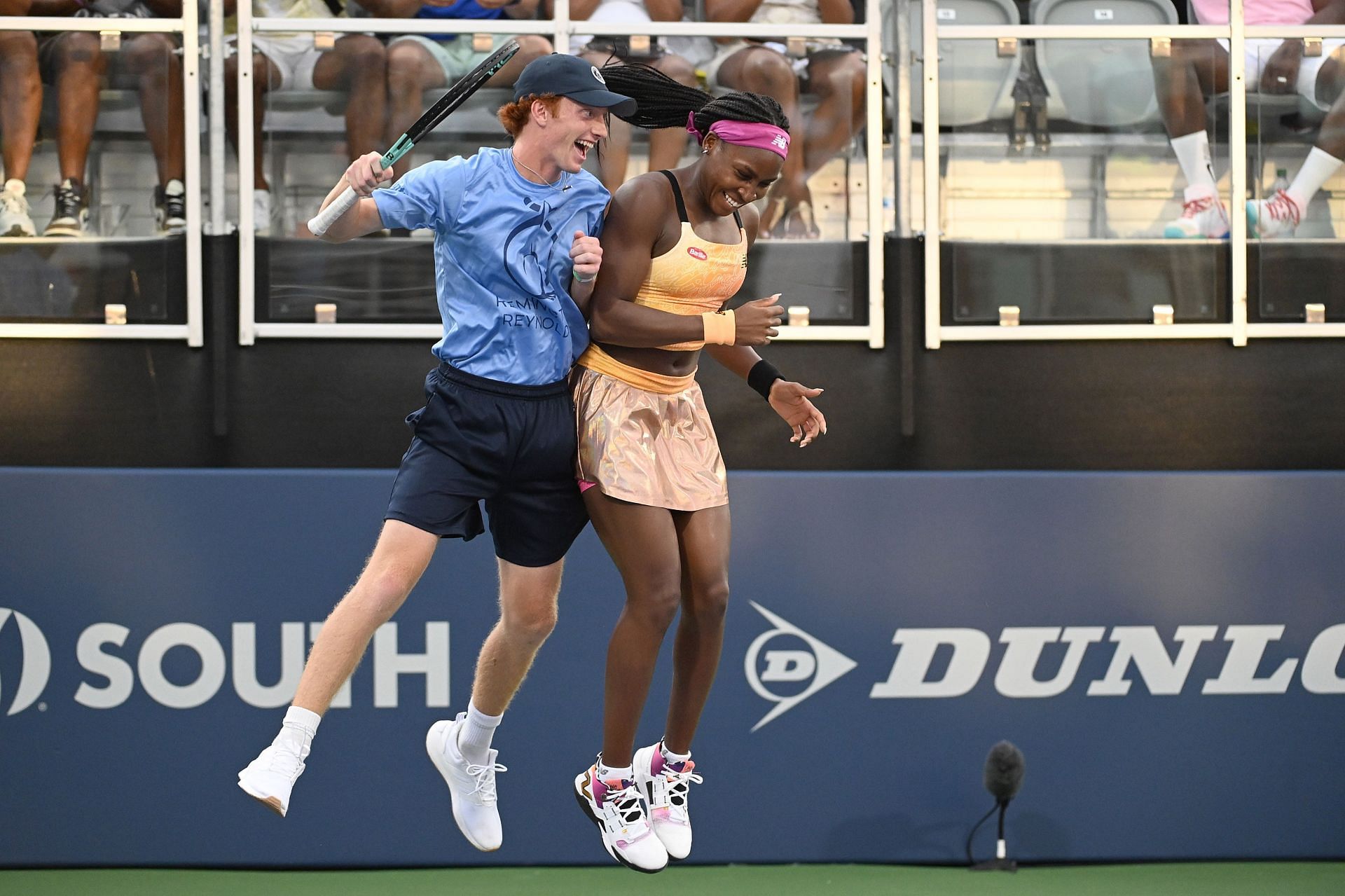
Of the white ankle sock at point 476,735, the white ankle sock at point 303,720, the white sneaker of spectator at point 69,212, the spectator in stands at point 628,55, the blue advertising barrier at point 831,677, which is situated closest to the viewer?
the white ankle sock at point 303,720

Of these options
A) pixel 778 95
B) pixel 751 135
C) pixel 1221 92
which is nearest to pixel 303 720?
pixel 751 135

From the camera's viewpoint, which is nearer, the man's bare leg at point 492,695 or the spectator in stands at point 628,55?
the man's bare leg at point 492,695

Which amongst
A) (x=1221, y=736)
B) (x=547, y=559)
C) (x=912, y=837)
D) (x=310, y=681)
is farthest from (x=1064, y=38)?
(x=310, y=681)

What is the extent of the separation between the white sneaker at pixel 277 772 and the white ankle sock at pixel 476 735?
58 centimetres

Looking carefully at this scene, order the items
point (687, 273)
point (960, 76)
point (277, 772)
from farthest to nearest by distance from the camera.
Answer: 1. point (960, 76)
2. point (687, 273)
3. point (277, 772)

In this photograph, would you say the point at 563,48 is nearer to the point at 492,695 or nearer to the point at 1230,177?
the point at 1230,177

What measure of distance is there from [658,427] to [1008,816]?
3.01m

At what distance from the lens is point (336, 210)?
3178 mm

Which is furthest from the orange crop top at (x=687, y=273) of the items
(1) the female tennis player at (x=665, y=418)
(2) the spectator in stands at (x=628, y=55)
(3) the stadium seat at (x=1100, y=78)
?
(3) the stadium seat at (x=1100, y=78)

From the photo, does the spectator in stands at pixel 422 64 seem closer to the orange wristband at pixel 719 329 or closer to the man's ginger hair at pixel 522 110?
the man's ginger hair at pixel 522 110

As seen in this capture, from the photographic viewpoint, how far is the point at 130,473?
218 inches

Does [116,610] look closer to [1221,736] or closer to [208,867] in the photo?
[208,867]

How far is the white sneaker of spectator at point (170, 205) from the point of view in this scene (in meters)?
5.73

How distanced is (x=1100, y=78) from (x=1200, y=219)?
677 mm
